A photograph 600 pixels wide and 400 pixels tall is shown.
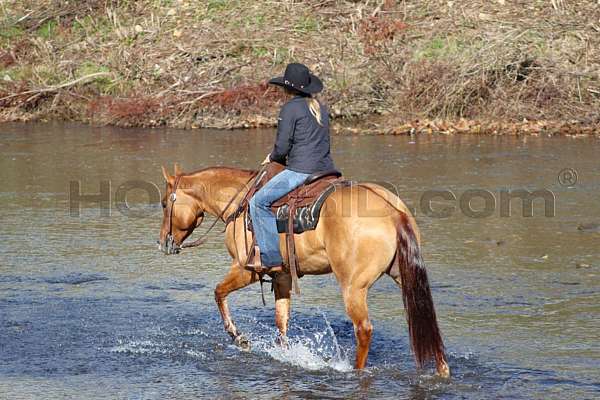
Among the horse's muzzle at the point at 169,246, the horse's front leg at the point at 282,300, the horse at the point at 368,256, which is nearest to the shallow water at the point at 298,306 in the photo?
the horse's front leg at the point at 282,300

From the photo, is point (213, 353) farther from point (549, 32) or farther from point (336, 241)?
point (549, 32)

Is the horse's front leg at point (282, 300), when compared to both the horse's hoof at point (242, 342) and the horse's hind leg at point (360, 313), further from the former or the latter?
the horse's hind leg at point (360, 313)

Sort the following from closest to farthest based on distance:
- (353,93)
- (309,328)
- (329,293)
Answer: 1. (309,328)
2. (329,293)
3. (353,93)

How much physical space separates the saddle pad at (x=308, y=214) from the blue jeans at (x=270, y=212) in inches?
5.7

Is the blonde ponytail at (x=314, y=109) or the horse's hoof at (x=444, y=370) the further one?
the blonde ponytail at (x=314, y=109)

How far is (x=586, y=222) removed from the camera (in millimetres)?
11914

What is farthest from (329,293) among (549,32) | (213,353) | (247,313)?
(549,32)

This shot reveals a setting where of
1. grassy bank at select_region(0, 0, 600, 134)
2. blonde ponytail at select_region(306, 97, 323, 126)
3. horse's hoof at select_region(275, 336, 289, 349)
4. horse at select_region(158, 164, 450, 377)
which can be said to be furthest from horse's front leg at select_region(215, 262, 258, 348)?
grassy bank at select_region(0, 0, 600, 134)

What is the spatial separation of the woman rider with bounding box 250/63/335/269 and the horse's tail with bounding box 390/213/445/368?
3.33ft

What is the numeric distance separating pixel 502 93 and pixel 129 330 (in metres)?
10.8

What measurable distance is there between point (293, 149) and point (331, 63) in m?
11.9

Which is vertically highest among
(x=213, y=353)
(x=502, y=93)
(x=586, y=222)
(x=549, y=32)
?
(x=549, y=32)

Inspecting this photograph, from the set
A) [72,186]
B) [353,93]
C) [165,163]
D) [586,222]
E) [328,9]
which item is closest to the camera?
[586,222]

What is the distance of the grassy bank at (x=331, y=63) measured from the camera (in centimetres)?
1795
